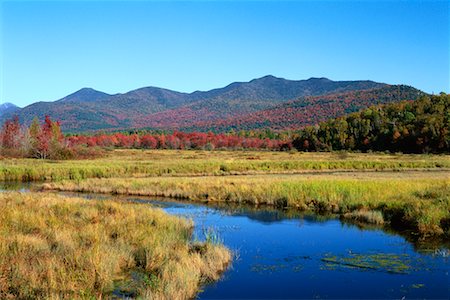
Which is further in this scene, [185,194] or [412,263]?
[185,194]

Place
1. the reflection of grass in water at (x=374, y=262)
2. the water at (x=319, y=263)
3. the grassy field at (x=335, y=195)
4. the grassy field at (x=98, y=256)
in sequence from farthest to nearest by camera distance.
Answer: the grassy field at (x=335, y=195) < the reflection of grass in water at (x=374, y=262) < the water at (x=319, y=263) < the grassy field at (x=98, y=256)

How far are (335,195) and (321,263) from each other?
40.1 feet

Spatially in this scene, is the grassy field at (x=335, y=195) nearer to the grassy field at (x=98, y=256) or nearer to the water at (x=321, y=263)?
the water at (x=321, y=263)

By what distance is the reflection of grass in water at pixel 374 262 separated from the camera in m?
14.4

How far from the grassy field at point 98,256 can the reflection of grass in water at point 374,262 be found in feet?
11.2

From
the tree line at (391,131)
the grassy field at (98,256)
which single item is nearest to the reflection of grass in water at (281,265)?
the grassy field at (98,256)

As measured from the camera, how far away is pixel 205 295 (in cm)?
1204

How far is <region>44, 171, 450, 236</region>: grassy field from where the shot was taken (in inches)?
821

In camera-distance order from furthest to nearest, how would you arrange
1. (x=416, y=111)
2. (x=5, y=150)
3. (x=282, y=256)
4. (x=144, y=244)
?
(x=416, y=111), (x=5, y=150), (x=282, y=256), (x=144, y=244)

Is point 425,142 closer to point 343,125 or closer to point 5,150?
point 343,125

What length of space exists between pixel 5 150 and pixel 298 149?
71519 millimetres

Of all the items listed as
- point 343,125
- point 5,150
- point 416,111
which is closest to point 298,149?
point 343,125

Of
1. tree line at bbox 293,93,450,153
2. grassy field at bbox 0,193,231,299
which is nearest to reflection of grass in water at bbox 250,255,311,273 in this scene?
grassy field at bbox 0,193,231,299

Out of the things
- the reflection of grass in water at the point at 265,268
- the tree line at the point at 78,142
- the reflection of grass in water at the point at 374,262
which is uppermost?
the tree line at the point at 78,142
